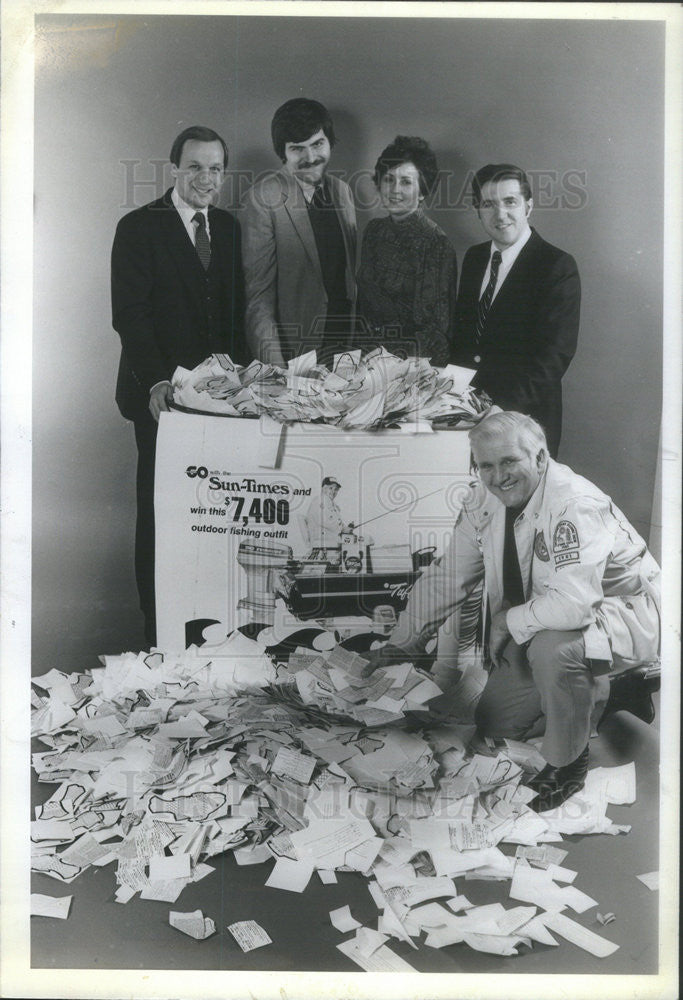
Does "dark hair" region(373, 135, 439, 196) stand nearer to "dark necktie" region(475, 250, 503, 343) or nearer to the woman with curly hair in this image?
the woman with curly hair

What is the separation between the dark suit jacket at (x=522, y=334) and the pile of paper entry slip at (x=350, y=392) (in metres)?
0.06

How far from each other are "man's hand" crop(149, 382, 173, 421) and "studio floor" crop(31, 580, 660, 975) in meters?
0.49

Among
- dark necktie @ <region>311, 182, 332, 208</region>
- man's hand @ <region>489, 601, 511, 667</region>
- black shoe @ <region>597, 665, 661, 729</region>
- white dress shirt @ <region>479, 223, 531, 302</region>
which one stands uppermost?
dark necktie @ <region>311, 182, 332, 208</region>

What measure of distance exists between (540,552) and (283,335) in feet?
2.66

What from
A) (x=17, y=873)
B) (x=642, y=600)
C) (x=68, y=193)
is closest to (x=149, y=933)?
(x=17, y=873)

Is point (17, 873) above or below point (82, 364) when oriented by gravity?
below

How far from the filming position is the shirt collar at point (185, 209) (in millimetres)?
2316

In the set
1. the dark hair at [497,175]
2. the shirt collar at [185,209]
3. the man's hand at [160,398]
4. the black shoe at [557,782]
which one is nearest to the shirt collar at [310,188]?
the shirt collar at [185,209]

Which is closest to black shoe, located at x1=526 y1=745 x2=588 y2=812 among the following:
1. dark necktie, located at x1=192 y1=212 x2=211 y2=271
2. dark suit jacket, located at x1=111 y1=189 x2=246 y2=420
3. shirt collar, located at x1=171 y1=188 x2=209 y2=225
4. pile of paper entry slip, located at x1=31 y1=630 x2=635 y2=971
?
pile of paper entry slip, located at x1=31 y1=630 x2=635 y2=971

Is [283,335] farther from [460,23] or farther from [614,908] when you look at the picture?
[614,908]

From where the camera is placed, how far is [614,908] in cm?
232

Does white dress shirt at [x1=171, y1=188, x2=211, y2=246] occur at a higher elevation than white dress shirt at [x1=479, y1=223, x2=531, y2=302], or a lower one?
higher

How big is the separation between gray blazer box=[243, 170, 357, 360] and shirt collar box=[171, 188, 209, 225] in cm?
10

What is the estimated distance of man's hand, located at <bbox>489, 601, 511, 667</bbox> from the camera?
232 centimetres
